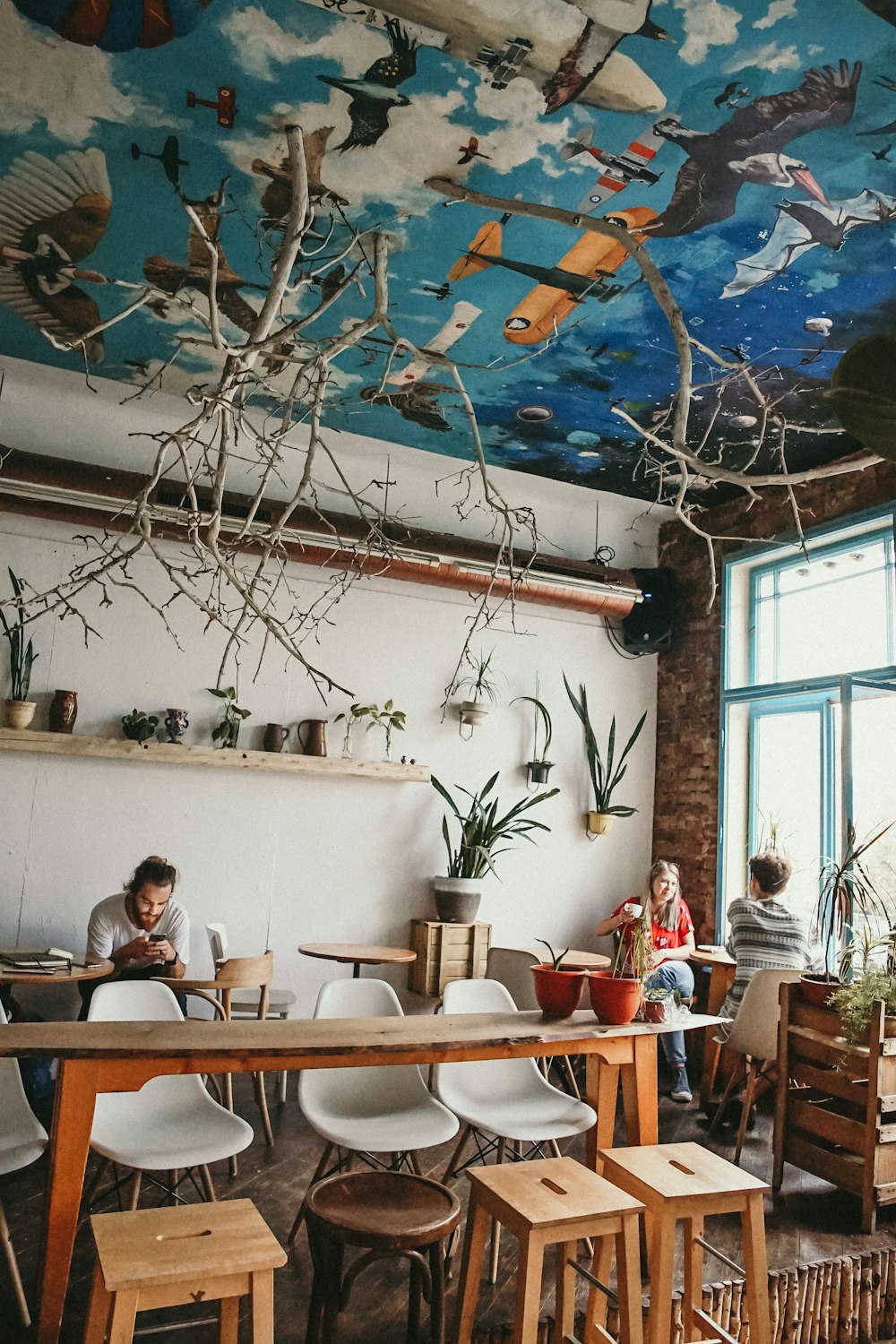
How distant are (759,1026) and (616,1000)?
5.76ft

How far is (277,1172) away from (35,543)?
3674mm

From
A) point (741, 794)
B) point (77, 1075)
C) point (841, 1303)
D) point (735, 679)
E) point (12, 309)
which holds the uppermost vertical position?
point (12, 309)

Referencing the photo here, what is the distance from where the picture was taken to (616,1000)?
3.18m

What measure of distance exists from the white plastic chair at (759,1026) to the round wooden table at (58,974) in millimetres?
2973

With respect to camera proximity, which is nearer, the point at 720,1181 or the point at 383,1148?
the point at 720,1181

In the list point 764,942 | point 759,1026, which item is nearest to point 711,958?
point 764,942

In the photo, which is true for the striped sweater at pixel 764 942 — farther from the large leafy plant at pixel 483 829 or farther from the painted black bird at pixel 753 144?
the painted black bird at pixel 753 144

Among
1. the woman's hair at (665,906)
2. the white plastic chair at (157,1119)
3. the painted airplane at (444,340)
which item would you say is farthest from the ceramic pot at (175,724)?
the woman's hair at (665,906)

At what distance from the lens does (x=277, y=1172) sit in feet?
13.3

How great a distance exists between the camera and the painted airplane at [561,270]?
407 centimetres

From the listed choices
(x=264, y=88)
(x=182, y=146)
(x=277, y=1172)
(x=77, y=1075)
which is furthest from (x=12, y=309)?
(x=277, y=1172)

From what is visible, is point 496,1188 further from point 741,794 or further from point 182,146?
point 741,794

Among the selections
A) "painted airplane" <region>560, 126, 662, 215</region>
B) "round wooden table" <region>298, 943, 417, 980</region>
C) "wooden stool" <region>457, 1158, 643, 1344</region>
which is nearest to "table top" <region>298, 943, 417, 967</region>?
"round wooden table" <region>298, 943, 417, 980</region>

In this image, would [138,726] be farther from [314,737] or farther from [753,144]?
[753,144]
